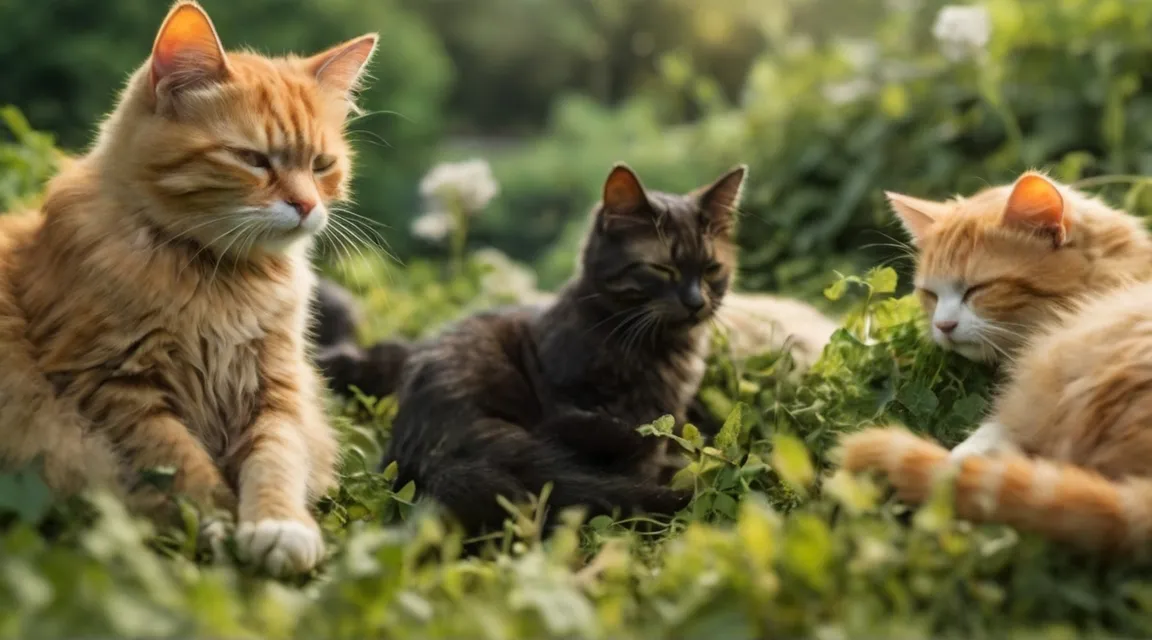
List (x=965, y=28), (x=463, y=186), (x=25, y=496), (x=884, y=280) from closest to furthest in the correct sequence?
(x=25, y=496)
(x=884, y=280)
(x=965, y=28)
(x=463, y=186)

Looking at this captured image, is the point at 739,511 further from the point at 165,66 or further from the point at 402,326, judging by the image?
the point at 402,326

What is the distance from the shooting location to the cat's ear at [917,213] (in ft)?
Answer: 7.76

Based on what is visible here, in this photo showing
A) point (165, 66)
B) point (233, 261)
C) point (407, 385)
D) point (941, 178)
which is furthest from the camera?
point (941, 178)

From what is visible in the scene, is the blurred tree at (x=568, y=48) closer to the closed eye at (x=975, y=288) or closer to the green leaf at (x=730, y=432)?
the closed eye at (x=975, y=288)

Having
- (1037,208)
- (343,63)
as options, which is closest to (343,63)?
(343,63)

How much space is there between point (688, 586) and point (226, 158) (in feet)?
3.51

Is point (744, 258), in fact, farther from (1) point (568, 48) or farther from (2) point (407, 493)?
(1) point (568, 48)

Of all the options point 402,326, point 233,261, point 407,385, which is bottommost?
point 402,326

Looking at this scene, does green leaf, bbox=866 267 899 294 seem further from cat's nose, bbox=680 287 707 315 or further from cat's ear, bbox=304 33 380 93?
cat's ear, bbox=304 33 380 93

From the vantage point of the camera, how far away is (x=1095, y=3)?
3768 millimetres

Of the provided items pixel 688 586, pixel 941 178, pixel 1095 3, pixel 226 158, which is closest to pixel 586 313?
pixel 226 158

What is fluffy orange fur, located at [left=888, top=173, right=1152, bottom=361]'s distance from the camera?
6.82 ft

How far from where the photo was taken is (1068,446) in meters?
1.71

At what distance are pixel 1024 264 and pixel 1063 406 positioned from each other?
428 mm
